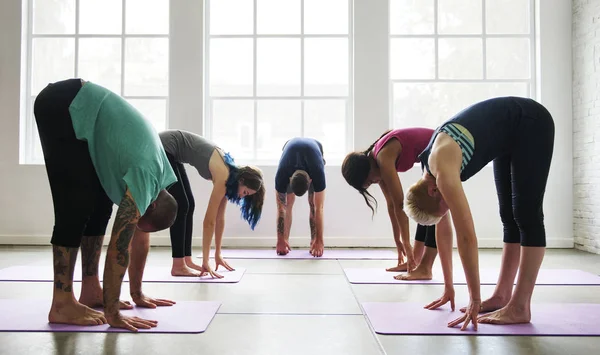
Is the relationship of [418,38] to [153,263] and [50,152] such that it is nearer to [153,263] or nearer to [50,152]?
[153,263]

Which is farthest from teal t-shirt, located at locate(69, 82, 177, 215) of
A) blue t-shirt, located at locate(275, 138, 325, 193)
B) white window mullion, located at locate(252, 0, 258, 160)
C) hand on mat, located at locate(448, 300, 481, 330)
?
white window mullion, located at locate(252, 0, 258, 160)

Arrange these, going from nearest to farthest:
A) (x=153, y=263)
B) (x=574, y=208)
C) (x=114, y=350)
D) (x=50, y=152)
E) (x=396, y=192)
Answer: (x=114, y=350), (x=50, y=152), (x=396, y=192), (x=153, y=263), (x=574, y=208)

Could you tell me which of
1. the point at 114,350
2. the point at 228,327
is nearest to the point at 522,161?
the point at 228,327

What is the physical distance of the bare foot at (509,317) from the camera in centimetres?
218

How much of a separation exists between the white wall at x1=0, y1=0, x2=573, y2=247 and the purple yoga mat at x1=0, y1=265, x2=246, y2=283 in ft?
5.94

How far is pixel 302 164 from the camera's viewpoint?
4559 millimetres

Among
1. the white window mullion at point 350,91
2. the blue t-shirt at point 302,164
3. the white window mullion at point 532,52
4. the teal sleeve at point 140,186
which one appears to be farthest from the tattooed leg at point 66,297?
the white window mullion at point 532,52

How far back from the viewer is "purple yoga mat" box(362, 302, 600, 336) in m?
2.04

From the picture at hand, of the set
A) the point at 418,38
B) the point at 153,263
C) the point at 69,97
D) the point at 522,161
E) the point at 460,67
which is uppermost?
the point at 418,38

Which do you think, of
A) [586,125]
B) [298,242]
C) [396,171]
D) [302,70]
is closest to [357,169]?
[396,171]

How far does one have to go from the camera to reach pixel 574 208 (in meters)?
5.46

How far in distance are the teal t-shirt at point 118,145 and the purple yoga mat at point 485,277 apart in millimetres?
1769

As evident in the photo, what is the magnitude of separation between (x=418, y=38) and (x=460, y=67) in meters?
0.63

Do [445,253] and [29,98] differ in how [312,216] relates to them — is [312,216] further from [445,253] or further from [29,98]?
[29,98]
